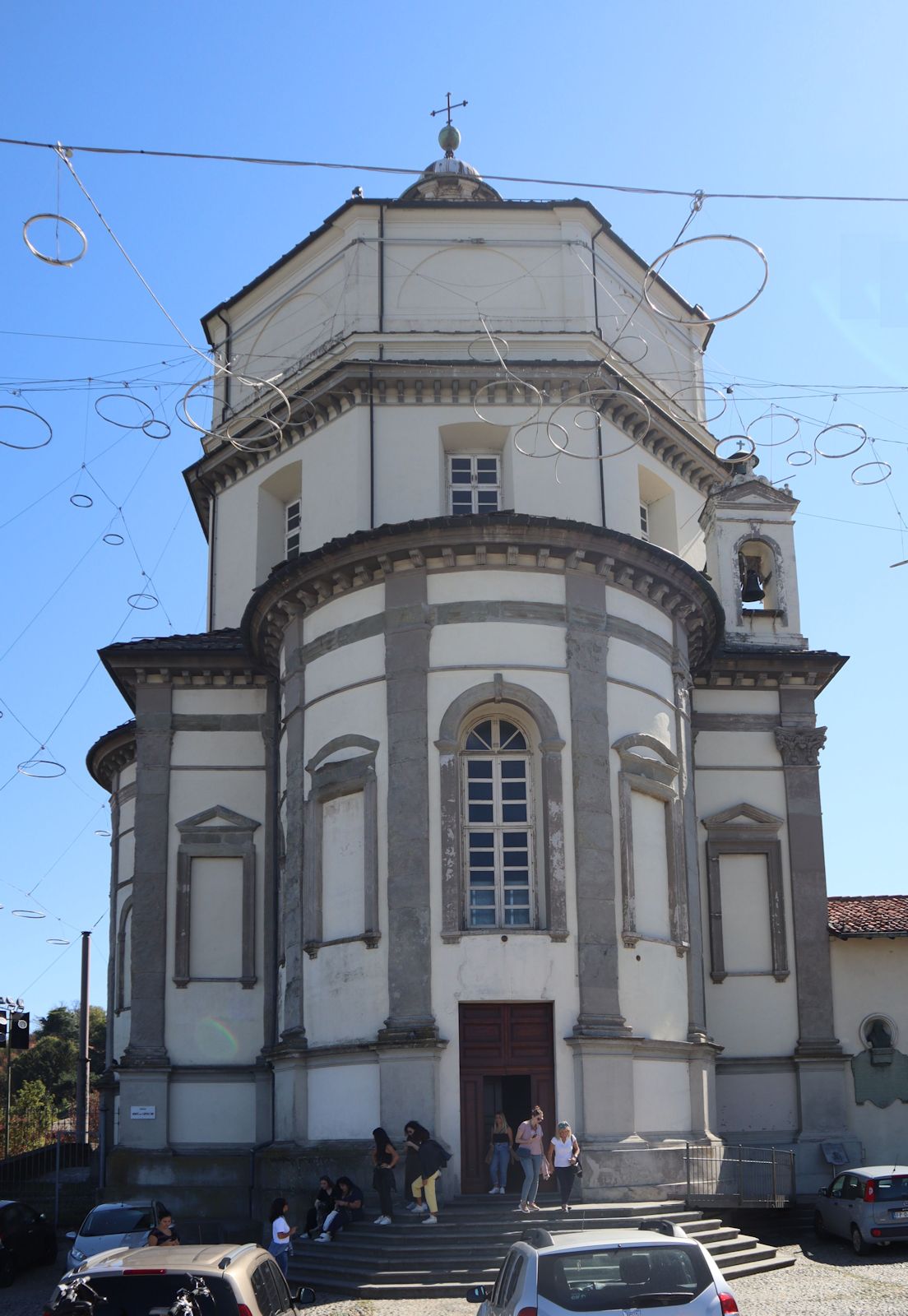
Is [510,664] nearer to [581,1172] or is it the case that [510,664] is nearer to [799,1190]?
[581,1172]

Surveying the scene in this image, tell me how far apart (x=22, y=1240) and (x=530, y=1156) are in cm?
906

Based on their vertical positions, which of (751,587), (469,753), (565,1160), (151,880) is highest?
(751,587)

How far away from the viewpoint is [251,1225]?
26.3 meters

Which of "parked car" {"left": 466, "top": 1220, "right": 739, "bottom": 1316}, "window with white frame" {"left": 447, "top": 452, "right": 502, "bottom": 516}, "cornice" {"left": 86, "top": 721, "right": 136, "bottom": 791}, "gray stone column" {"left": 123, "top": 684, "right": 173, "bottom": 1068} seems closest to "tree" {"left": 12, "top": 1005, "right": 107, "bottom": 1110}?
"cornice" {"left": 86, "top": 721, "right": 136, "bottom": 791}

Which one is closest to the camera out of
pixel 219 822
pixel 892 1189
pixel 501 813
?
pixel 892 1189

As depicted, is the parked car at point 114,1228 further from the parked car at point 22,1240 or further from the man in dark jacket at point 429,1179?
the man in dark jacket at point 429,1179

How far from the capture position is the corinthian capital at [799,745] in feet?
103

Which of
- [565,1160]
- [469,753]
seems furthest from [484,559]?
[565,1160]

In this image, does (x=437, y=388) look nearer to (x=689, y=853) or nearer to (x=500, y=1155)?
(x=689, y=853)

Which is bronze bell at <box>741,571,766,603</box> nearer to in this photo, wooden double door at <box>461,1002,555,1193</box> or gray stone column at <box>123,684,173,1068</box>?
gray stone column at <box>123,684,173,1068</box>

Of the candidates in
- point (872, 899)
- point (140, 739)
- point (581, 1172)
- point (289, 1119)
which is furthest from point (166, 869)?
point (872, 899)

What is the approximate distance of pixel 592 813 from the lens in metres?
24.5

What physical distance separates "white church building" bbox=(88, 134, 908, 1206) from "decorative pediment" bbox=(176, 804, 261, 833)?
66mm

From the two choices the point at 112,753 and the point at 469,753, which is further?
the point at 112,753
